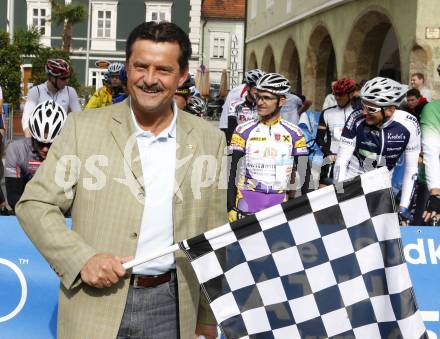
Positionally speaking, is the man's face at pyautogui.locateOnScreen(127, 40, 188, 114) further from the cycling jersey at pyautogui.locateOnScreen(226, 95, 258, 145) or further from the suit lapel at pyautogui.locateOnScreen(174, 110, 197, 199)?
the cycling jersey at pyautogui.locateOnScreen(226, 95, 258, 145)

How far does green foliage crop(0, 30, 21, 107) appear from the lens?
25234 mm

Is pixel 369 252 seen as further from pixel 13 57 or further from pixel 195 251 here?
pixel 13 57

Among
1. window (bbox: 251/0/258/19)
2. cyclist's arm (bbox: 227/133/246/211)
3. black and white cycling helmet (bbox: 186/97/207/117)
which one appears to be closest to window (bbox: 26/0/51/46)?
window (bbox: 251/0/258/19)

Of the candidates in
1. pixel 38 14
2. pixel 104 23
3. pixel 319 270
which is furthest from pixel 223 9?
pixel 319 270

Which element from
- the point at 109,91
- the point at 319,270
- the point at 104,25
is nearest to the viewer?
the point at 319,270

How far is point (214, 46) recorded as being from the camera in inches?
2987

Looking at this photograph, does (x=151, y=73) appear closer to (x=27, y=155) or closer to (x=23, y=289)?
(x=23, y=289)

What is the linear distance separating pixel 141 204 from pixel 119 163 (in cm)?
19

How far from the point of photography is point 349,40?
23.8 metres

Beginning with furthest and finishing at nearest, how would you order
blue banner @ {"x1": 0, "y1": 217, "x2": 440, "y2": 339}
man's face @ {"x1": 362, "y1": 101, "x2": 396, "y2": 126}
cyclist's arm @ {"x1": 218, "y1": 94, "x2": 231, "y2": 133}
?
1. cyclist's arm @ {"x1": 218, "y1": 94, "x2": 231, "y2": 133}
2. man's face @ {"x1": 362, "y1": 101, "x2": 396, "y2": 126}
3. blue banner @ {"x1": 0, "y1": 217, "x2": 440, "y2": 339}

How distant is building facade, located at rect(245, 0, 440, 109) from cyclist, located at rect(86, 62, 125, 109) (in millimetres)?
8856

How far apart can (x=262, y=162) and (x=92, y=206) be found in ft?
14.8

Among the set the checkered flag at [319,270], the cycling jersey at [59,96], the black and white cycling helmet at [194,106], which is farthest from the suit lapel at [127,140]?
the cycling jersey at [59,96]

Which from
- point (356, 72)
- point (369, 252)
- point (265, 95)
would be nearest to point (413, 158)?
point (265, 95)
